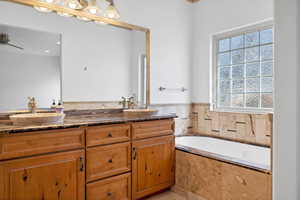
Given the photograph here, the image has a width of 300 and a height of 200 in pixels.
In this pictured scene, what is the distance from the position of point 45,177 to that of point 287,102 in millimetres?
1601

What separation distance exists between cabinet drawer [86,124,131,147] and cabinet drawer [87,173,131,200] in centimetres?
35

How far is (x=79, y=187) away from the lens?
1703mm

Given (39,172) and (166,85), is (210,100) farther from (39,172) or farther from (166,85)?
(39,172)

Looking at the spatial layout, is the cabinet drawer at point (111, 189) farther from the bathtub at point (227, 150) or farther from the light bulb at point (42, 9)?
the light bulb at point (42, 9)

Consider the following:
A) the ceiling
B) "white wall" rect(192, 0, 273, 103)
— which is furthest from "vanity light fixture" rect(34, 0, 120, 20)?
"white wall" rect(192, 0, 273, 103)

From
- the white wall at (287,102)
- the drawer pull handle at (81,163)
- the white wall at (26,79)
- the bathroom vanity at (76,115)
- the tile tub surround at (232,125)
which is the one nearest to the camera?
the white wall at (287,102)

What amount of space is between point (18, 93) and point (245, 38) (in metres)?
2.79

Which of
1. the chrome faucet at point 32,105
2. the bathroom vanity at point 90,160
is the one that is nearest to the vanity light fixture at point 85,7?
the chrome faucet at point 32,105

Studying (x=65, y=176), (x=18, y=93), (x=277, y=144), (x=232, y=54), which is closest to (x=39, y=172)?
(x=65, y=176)

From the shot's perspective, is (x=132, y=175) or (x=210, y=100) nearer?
(x=132, y=175)

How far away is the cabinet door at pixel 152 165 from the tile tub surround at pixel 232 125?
969 millimetres

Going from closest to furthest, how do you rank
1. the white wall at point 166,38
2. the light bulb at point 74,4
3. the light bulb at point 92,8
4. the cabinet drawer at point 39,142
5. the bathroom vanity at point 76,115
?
the cabinet drawer at point 39,142, the bathroom vanity at point 76,115, the light bulb at point 74,4, the light bulb at point 92,8, the white wall at point 166,38

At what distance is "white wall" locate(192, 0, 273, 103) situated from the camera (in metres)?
2.66

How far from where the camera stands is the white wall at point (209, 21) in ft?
8.71
